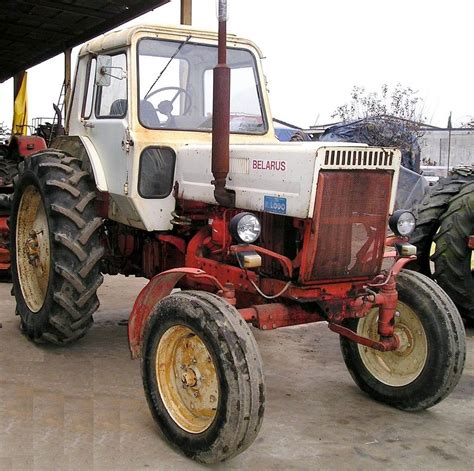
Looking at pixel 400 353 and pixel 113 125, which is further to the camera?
pixel 113 125

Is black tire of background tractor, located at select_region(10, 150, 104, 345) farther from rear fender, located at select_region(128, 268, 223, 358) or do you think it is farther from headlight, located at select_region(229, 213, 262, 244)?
headlight, located at select_region(229, 213, 262, 244)

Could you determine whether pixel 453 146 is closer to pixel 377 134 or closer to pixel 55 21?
pixel 377 134

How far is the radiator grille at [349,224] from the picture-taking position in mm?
3746

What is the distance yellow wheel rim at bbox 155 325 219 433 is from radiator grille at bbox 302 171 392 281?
750 mm

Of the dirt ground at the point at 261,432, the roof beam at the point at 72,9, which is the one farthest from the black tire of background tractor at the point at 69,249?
the roof beam at the point at 72,9

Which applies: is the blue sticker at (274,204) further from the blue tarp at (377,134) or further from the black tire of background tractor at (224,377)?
the blue tarp at (377,134)

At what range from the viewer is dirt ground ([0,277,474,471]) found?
140 inches

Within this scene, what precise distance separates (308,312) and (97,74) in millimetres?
2309

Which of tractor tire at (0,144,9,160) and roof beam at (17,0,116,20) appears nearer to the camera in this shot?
tractor tire at (0,144,9,160)

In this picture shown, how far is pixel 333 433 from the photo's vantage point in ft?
Result: 12.9

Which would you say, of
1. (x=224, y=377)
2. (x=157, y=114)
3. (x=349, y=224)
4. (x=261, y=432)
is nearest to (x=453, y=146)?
(x=157, y=114)

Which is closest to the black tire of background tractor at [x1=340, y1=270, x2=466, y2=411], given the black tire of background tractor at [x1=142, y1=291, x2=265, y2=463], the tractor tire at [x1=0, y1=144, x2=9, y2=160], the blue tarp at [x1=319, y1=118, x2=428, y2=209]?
Answer: the black tire of background tractor at [x1=142, y1=291, x2=265, y2=463]

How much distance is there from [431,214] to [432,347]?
99.2 inches

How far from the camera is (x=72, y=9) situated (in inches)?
469
